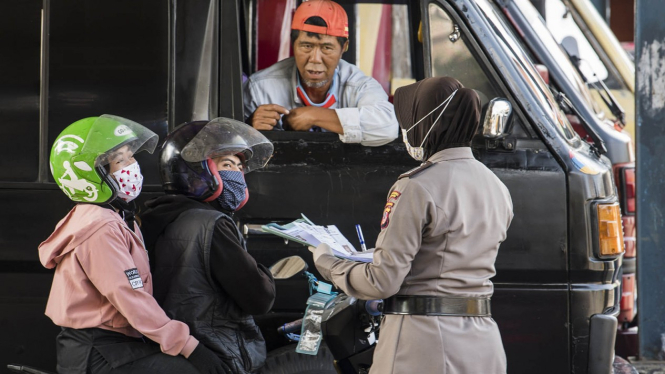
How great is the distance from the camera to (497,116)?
416cm

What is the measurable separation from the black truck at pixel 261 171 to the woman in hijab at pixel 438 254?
1.24m

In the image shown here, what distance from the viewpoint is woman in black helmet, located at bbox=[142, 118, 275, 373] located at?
3.47 meters

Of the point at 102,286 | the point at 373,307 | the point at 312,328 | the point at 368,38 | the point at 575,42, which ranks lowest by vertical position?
the point at 312,328

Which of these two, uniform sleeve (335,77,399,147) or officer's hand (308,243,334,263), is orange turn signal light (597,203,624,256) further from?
officer's hand (308,243,334,263)

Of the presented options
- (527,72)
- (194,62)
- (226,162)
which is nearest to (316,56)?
(194,62)

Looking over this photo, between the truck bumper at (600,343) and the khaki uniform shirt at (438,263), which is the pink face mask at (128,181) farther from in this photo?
the truck bumper at (600,343)

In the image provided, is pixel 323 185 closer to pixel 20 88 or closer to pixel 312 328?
pixel 312 328

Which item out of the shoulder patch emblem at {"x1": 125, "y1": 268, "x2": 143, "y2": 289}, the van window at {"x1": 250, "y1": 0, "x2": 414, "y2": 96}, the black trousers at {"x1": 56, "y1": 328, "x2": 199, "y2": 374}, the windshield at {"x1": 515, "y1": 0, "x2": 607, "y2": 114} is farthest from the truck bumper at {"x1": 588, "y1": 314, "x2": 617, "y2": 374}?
the windshield at {"x1": 515, "y1": 0, "x2": 607, "y2": 114}

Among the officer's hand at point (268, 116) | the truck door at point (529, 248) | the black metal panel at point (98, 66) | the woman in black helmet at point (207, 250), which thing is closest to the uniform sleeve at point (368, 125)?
the officer's hand at point (268, 116)

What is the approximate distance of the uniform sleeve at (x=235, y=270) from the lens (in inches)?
136

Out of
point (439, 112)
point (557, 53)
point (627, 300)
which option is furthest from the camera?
point (557, 53)

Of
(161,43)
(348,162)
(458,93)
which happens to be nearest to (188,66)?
(161,43)

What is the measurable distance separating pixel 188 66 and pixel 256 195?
28.0 inches

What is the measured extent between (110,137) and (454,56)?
184cm
